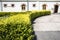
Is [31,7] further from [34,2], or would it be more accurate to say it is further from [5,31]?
[5,31]

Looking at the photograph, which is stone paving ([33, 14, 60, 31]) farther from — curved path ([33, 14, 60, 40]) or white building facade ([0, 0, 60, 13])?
white building facade ([0, 0, 60, 13])

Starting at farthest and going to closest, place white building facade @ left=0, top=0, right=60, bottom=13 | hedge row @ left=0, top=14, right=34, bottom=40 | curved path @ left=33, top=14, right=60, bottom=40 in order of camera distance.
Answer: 1. white building facade @ left=0, top=0, right=60, bottom=13
2. curved path @ left=33, top=14, right=60, bottom=40
3. hedge row @ left=0, top=14, right=34, bottom=40

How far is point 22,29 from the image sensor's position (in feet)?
27.0

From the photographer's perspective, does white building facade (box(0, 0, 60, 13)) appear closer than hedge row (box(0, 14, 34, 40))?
No

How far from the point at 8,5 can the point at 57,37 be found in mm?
26568

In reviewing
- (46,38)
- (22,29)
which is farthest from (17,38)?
(46,38)

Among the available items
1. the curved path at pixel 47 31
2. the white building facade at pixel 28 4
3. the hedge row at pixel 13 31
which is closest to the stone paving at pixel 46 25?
the curved path at pixel 47 31

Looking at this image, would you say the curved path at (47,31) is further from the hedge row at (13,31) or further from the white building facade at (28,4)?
the white building facade at (28,4)

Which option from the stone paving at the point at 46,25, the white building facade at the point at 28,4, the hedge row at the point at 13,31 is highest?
the hedge row at the point at 13,31

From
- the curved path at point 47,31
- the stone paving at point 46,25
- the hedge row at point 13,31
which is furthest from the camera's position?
the stone paving at point 46,25

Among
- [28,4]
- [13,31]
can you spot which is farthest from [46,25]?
[28,4]

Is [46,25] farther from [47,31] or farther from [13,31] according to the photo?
[13,31]

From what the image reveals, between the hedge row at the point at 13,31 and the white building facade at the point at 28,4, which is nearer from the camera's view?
the hedge row at the point at 13,31

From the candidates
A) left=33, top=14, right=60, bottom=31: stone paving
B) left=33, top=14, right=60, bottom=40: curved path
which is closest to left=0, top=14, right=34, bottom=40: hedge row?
left=33, top=14, right=60, bottom=40: curved path
